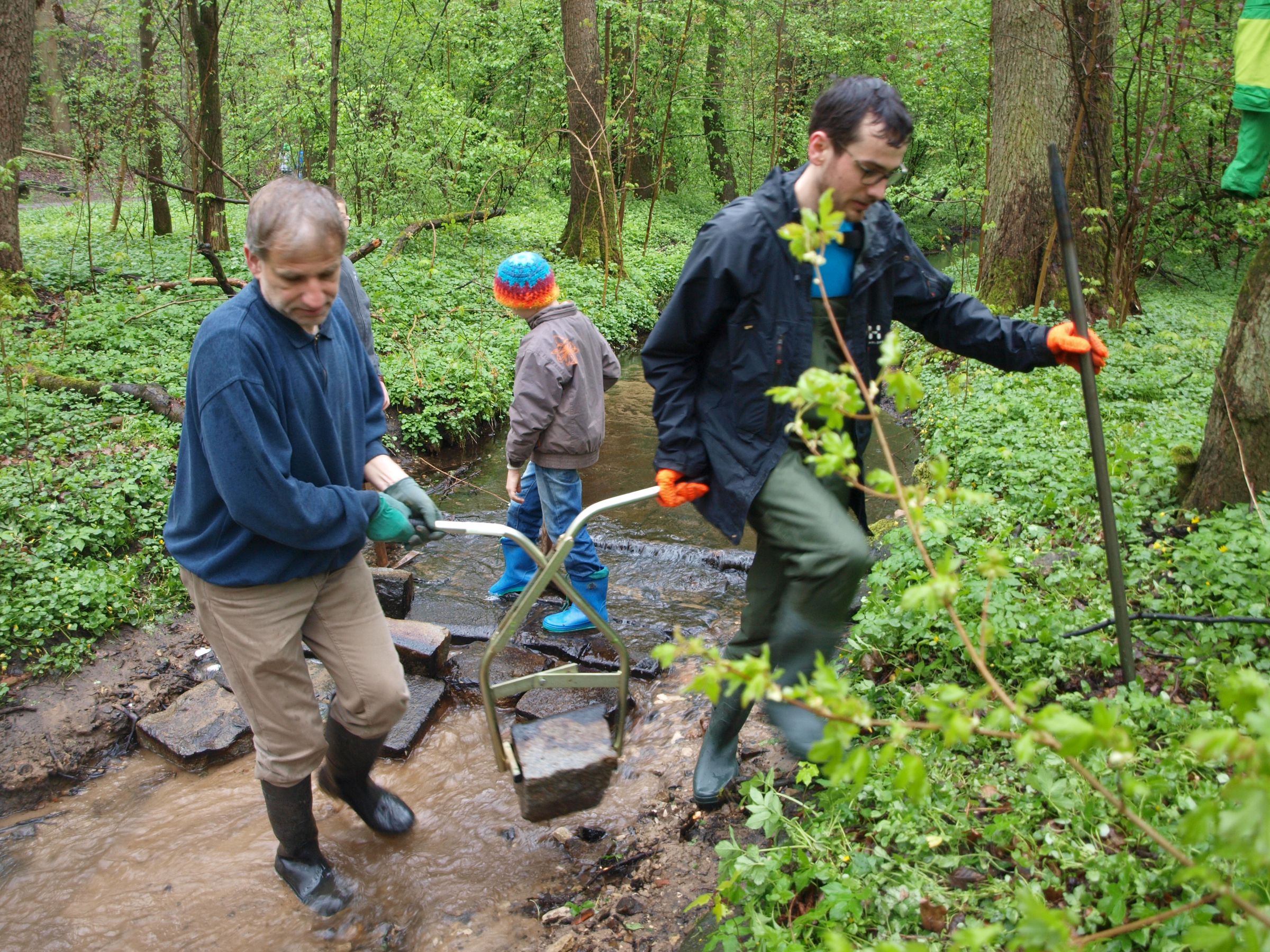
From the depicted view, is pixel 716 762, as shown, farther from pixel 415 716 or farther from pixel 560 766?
pixel 415 716

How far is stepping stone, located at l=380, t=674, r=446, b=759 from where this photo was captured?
397cm

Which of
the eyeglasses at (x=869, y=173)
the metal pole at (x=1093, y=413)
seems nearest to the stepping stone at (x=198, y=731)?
the eyeglasses at (x=869, y=173)

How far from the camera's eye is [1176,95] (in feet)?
29.0

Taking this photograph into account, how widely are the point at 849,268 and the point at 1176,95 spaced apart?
8309 millimetres

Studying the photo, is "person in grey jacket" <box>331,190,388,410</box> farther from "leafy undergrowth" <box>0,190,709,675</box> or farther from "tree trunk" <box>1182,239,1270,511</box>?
"tree trunk" <box>1182,239,1270,511</box>

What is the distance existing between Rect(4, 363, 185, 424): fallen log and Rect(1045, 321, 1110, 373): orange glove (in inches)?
238

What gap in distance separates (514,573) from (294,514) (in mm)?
2971

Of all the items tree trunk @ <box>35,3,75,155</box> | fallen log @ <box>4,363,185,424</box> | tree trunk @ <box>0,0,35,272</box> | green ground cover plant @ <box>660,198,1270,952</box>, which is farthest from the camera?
tree trunk @ <box>35,3,75,155</box>

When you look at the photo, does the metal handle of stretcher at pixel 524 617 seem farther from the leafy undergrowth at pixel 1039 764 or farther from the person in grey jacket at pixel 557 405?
the person in grey jacket at pixel 557 405

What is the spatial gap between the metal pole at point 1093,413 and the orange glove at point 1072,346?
2 cm

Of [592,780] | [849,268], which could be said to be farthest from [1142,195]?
[592,780]

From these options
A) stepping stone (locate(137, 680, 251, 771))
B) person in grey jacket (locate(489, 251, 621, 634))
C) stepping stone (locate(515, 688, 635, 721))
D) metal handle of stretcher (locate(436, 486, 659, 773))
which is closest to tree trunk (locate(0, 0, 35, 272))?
stepping stone (locate(137, 680, 251, 771))

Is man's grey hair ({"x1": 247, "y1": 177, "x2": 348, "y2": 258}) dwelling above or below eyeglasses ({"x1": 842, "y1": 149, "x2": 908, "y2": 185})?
below

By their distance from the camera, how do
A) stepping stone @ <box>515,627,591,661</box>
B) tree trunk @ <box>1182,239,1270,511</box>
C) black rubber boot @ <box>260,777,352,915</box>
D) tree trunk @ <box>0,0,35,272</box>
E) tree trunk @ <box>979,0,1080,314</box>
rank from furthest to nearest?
1. tree trunk @ <box>979,0,1080,314</box>
2. tree trunk @ <box>0,0,35,272</box>
3. stepping stone @ <box>515,627,591,661</box>
4. tree trunk @ <box>1182,239,1270,511</box>
5. black rubber boot @ <box>260,777,352,915</box>
